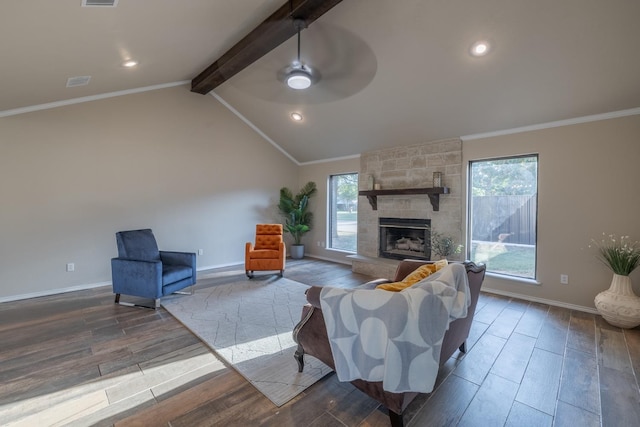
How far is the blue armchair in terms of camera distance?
11.3ft

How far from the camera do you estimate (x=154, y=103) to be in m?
4.81

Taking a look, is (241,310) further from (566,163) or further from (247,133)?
(566,163)

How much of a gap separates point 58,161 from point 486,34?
5728 mm

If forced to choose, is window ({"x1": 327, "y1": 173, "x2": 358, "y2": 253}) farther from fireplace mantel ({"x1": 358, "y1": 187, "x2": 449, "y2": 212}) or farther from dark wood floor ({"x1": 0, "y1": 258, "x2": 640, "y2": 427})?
dark wood floor ({"x1": 0, "y1": 258, "x2": 640, "y2": 427})

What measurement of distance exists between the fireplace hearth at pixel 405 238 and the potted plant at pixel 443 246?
13 centimetres

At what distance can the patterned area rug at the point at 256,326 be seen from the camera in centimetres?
209

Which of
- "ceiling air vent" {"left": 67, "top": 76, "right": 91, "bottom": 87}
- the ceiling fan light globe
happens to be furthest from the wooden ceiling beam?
"ceiling air vent" {"left": 67, "top": 76, "right": 91, "bottom": 87}

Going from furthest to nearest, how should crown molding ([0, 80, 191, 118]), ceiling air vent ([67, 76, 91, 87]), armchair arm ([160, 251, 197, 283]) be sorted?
armchair arm ([160, 251, 197, 283]), crown molding ([0, 80, 191, 118]), ceiling air vent ([67, 76, 91, 87])

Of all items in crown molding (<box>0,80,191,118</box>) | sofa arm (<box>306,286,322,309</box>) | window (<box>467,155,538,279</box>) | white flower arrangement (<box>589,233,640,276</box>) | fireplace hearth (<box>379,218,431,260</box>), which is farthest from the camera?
fireplace hearth (<box>379,218,431,260</box>)

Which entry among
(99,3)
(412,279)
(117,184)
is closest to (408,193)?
(412,279)

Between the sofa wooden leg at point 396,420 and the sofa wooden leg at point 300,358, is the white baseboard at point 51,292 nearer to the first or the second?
the sofa wooden leg at point 300,358

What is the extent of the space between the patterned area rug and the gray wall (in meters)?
1.61

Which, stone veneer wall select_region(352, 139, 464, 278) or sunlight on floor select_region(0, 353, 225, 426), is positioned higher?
stone veneer wall select_region(352, 139, 464, 278)

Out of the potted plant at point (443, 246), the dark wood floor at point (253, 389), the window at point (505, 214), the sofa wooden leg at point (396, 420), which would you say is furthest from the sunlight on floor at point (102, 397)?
the window at point (505, 214)
